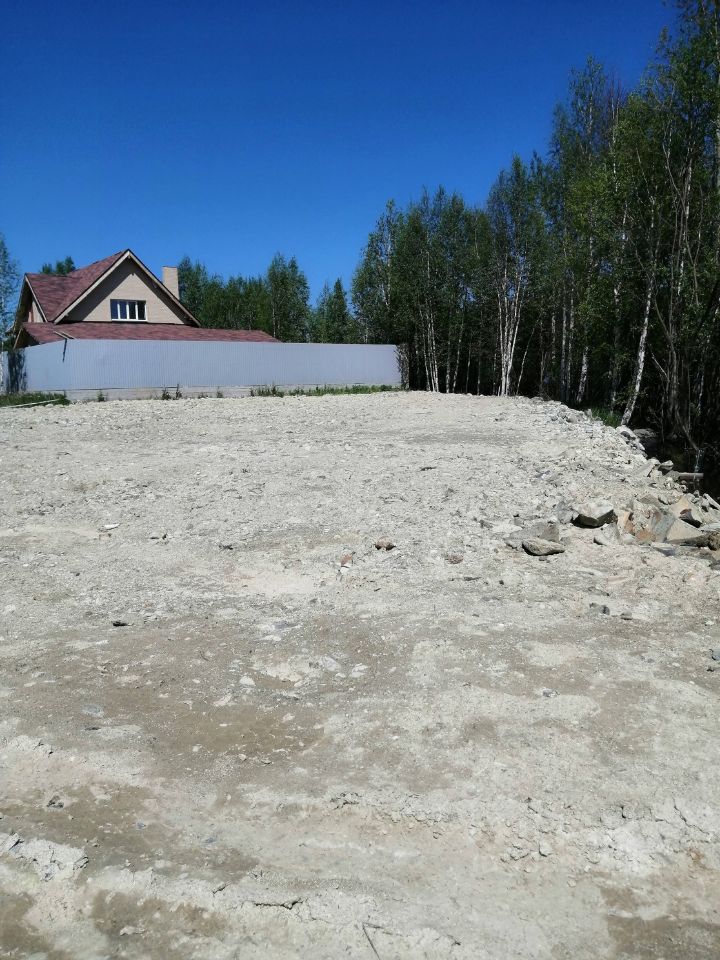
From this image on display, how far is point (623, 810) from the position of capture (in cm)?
289

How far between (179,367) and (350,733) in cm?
1955

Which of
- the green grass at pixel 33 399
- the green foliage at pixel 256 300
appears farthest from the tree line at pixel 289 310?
the green grass at pixel 33 399

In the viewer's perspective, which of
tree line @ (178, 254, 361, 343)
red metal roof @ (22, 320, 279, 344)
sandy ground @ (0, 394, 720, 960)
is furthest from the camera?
tree line @ (178, 254, 361, 343)

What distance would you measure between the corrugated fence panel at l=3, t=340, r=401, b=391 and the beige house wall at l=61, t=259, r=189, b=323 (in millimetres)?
3765

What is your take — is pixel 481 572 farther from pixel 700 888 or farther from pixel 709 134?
pixel 709 134

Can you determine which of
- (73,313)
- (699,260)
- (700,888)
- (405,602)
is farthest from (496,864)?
(73,313)

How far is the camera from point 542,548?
602cm

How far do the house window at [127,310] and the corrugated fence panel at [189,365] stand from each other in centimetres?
458

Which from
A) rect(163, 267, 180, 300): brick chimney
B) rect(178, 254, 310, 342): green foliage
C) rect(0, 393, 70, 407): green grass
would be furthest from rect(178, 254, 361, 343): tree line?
rect(0, 393, 70, 407): green grass

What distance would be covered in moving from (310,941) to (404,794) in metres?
0.83

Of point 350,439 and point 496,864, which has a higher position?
point 350,439

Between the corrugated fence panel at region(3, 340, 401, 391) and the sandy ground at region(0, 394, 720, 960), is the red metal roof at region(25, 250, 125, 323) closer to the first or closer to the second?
the corrugated fence panel at region(3, 340, 401, 391)

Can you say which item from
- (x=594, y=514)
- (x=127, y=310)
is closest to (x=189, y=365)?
(x=127, y=310)

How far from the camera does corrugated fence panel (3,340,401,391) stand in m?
19.9
